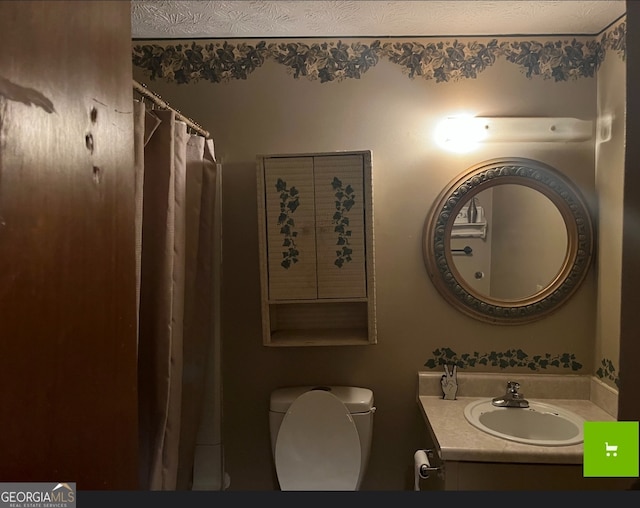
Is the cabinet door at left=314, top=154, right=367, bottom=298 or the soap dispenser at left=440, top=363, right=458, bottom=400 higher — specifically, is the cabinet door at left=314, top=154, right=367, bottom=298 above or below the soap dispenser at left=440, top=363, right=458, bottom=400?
above

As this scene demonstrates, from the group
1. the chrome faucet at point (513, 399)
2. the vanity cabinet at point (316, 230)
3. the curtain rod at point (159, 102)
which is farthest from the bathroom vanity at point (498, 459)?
the curtain rod at point (159, 102)

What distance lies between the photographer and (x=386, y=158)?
182 centimetres

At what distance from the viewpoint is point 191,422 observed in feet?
5.40

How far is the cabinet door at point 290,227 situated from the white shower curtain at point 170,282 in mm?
208

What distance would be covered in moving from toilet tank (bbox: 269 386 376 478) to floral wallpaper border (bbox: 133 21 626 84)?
1152mm

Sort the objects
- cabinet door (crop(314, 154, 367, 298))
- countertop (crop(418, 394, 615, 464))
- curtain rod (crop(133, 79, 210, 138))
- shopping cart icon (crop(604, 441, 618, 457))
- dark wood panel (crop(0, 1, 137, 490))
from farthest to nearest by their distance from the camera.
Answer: cabinet door (crop(314, 154, 367, 298)) < countertop (crop(418, 394, 615, 464)) < curtain rod (crop(133, 79, 210, 138)) < shopping cart icon (crop(604, 441, 618, 457)) < dark wood panel (crop(0, 1, 137, 490))

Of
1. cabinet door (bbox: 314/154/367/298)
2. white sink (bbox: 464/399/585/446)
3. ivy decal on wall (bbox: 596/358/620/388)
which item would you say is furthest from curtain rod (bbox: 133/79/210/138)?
ivy decal on wall (bbox: 596/358/620/388)

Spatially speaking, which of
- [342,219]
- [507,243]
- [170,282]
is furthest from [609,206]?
[170,282]

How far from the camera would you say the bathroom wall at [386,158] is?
5.88 feet

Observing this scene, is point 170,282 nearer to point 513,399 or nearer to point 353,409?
point 353,409

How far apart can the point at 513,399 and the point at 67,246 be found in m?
1.66

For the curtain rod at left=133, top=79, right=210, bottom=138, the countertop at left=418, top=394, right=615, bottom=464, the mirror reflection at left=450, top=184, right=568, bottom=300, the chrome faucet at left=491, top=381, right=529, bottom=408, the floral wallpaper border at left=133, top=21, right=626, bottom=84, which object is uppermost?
the floral wallpaper border at left=133, top=21, right=626, bottom=84

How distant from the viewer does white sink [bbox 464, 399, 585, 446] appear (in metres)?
1.67

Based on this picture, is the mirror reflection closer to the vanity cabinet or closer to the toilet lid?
the vanity cabinet
